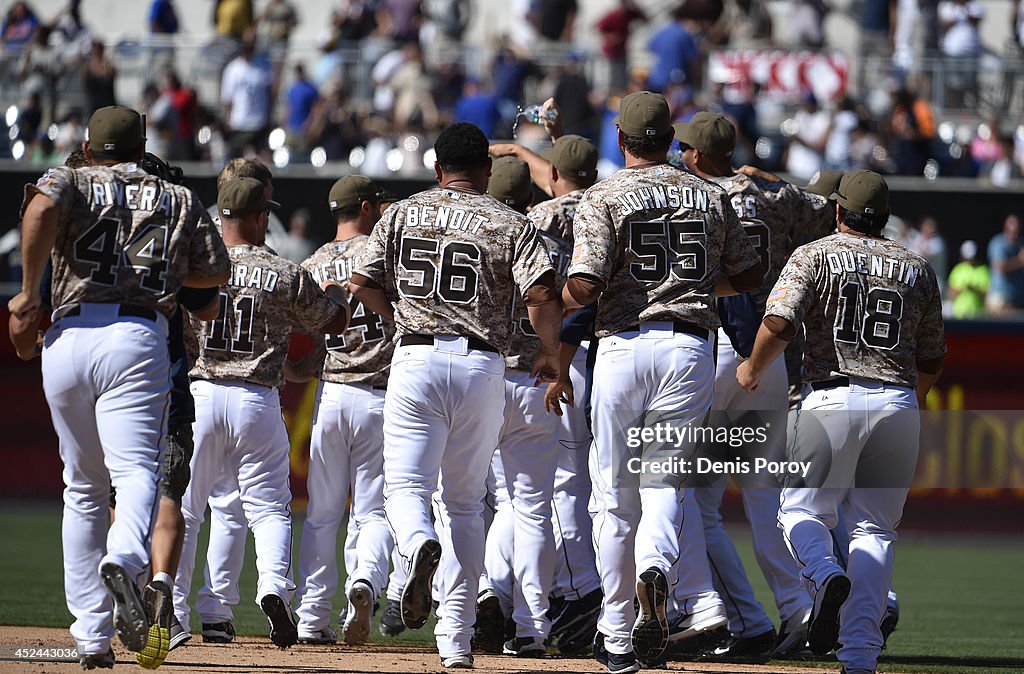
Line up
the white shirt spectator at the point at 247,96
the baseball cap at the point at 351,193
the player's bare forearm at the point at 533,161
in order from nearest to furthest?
1. the baseball cap at the point at 351,193
2. the player's bare forearm at the point at 533,161
3. the white shirt spectator at the point at 247,96

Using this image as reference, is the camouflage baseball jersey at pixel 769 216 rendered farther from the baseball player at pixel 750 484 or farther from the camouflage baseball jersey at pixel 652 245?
the camouflage baseball jersey at pixel 652 245

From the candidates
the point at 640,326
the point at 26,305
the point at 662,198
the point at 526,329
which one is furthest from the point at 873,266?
the point at 26,305

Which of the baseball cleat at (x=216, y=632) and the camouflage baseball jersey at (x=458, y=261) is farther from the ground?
the camouflage baseball jersey at (x=458, y=261)

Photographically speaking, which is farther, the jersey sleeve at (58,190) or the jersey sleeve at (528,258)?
the jersey sleeve at (528,258)

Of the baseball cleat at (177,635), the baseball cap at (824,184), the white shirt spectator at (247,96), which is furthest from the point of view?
the white shirt spectator at (247,96)

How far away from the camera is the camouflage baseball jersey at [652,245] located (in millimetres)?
7102

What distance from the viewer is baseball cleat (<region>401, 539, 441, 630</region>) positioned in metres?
6.83

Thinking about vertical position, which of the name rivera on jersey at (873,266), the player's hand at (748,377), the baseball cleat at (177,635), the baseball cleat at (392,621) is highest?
the name rivera on jersey at (873,266)

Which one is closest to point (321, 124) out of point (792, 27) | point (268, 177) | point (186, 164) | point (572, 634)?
point (186, 164)

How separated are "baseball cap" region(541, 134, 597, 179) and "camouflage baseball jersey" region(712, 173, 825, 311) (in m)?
0.76

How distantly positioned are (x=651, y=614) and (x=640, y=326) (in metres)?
1.40

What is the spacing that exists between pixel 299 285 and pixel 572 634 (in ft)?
8.45

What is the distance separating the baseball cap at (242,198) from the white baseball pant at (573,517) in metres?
2.08

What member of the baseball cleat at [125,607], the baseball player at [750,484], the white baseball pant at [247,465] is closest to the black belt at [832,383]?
the baseball player at [750,484]
